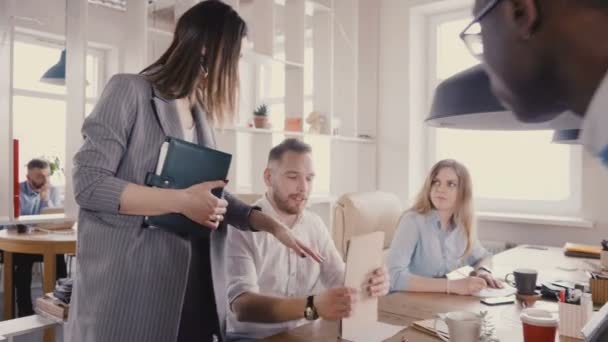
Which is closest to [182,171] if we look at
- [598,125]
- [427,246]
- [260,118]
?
[598,125]

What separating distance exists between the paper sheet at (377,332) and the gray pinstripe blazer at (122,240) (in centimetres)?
45

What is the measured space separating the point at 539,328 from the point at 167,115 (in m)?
0.99

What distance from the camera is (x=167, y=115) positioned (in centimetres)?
123

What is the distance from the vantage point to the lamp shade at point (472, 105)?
0.58 meters

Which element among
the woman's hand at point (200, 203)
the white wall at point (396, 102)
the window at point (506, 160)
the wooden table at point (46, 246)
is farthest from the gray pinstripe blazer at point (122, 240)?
the white wall at point (396, 102)

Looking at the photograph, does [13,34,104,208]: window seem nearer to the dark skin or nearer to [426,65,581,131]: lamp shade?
[426,65,581,131]: lamp shade

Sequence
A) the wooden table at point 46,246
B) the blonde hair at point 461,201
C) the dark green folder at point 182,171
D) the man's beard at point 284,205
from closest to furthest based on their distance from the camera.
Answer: the dark green folder at point 182,171 → the man's beard at point 284,205 → the blonde hair at point 461,201 → the wooden table at point 46,246

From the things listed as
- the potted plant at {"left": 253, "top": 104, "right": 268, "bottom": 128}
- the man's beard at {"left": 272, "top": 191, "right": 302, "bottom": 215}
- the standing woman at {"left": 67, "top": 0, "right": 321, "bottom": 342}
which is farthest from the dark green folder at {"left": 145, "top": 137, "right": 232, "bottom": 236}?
the potted plant at {"left": 253, "top": 104, "right": 268, "bottom": 128}

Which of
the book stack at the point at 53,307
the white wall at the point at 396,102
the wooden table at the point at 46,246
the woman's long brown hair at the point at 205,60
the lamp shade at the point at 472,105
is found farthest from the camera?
the white wall at the point at 396,102

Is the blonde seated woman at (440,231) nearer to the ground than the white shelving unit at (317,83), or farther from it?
nearer to the ground

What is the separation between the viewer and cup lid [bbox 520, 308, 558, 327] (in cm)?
108

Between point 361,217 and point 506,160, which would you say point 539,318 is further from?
point 506,160

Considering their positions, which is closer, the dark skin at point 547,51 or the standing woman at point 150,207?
the dark skin at point 547,51

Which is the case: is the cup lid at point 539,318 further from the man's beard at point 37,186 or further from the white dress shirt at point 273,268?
the man's beard at point 37,186
